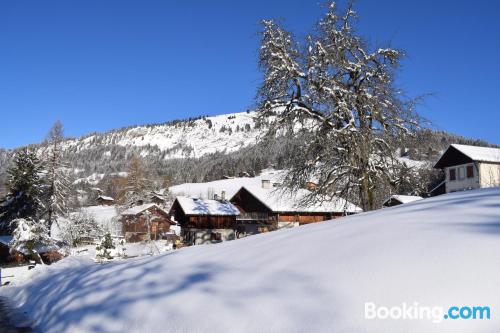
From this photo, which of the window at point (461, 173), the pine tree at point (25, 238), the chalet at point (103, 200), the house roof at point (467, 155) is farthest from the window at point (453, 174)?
the chalet at point (103, 200)

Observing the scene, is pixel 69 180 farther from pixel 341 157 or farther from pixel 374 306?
pixel 374 306

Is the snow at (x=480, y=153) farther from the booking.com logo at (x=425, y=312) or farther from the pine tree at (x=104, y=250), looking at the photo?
the booking.com logo at (x=425, y=312)

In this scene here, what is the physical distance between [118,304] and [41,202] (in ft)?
127

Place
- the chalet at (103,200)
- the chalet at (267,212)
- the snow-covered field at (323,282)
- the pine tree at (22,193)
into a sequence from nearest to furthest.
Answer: the snow-covered field at (323,282), the pine tree at (22,193), the chalet at (267,212), the chalet at (103,200)

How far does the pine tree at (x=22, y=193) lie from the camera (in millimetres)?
39438

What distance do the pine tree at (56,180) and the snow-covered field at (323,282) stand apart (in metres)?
36.2

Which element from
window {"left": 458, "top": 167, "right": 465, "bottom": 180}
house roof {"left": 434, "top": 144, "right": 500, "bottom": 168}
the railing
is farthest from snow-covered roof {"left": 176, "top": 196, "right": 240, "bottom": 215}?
window {"left": 458, "top": 167, "right": 465, "bottom": 180}

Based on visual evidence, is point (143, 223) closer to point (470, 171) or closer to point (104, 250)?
point (104, 250)

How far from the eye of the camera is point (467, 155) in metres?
37.8

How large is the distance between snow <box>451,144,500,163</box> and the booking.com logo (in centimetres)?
3934

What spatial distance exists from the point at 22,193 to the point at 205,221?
1977 cm

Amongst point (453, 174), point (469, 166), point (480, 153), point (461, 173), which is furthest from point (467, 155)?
point (453, 174)

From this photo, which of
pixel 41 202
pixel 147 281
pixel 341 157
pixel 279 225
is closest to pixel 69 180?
pixel 41 202

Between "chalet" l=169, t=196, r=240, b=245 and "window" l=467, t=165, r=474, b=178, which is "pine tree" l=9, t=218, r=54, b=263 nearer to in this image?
"chalet" l=169, t=196, r=240, b=245
